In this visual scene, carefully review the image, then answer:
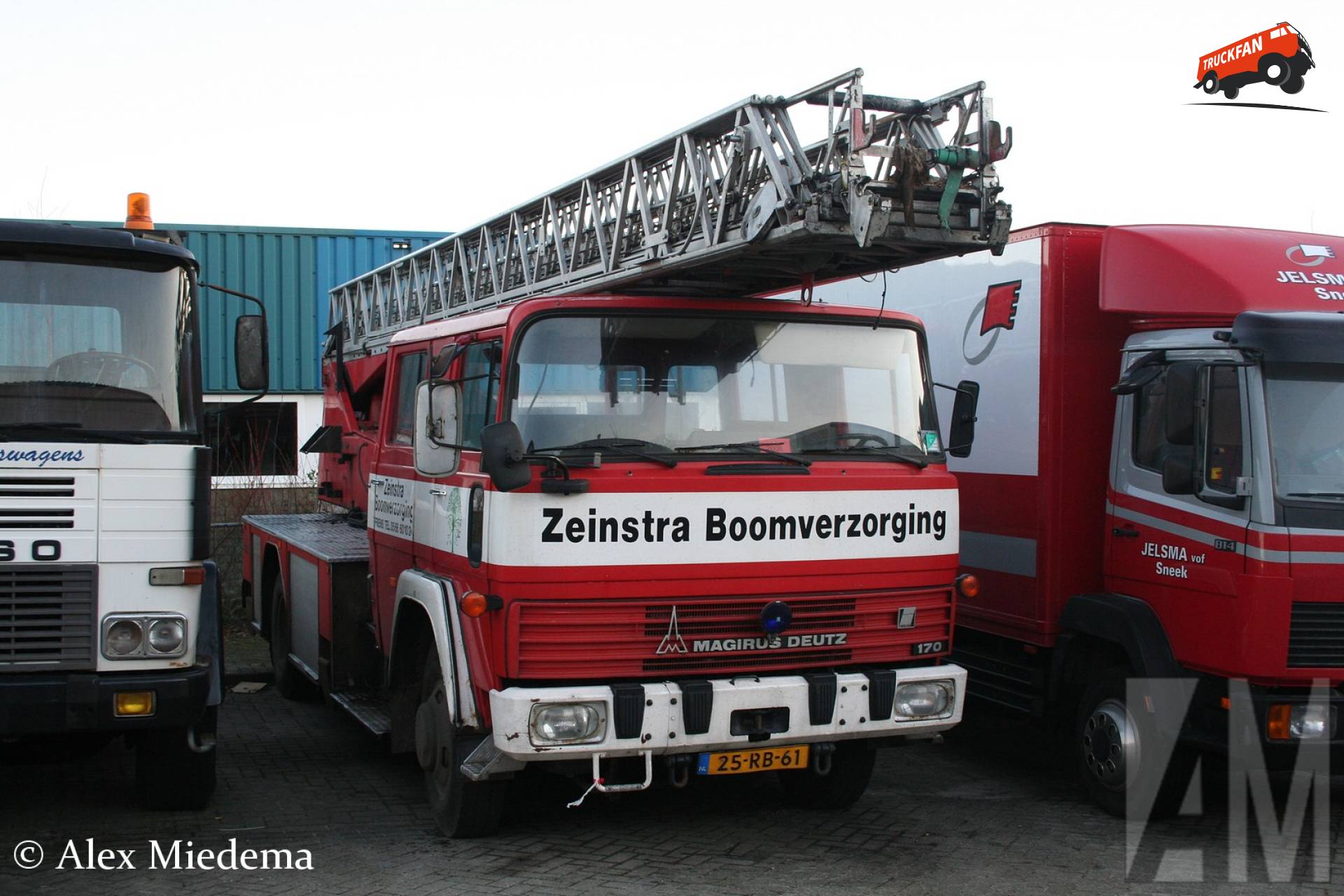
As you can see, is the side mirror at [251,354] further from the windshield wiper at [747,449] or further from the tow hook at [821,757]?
the tow hook at [821,757]

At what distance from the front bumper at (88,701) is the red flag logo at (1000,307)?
4.66m

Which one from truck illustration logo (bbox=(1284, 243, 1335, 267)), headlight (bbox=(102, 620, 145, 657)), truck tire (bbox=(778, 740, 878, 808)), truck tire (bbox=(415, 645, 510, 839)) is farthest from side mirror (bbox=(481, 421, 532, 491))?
truck illustration logo (bbox=(1284, 243, 1335, 267))

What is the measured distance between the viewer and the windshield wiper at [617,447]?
18.0 feet

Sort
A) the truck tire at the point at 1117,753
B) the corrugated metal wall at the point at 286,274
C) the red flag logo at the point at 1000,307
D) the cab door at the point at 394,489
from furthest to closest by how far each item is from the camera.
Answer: the corrugated metal wall at the point at 286,274 < the red flag logo at the point at 1000,307 < the cab door at the point at 394,489 < the truck tire at the point at 1117,753

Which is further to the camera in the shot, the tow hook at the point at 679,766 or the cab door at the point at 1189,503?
the cab door at the point at 1189,503

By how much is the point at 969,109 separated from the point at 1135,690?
2941mm

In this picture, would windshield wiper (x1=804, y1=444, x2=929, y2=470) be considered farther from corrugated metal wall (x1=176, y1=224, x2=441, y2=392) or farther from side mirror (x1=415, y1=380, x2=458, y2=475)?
corrugated metal wall (x1=176, y1=224, x2=441, y2=392)

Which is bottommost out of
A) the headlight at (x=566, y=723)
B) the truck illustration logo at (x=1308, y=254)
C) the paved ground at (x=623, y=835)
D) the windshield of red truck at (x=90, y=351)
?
the paved ground at (x=623, y=835)

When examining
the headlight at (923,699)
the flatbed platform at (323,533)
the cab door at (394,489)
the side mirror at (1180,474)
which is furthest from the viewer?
the flatbed platform at (323,533)

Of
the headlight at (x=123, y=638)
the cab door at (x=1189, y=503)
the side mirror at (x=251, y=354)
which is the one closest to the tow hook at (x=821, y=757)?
the cab door at (x=1189, y=503)

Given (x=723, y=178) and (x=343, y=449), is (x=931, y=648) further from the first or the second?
(x=343, y=449)

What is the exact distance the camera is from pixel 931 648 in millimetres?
6043

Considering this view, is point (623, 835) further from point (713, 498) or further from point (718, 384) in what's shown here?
point (718, 384)

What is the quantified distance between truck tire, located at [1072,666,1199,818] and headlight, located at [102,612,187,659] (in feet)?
14.7
